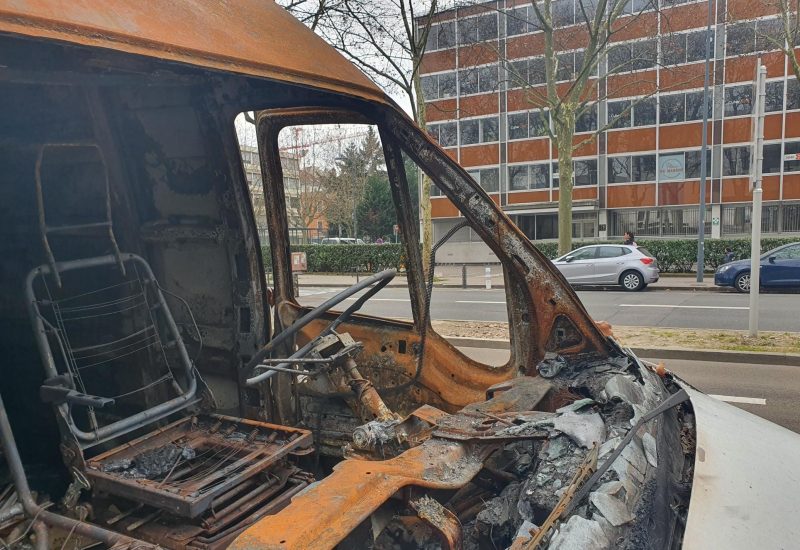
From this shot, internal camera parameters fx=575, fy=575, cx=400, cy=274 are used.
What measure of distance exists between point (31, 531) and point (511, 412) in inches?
73.7

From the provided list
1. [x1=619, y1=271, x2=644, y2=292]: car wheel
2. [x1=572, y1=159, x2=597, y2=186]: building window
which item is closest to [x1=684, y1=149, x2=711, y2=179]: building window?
[x1=572, y1=159, x2=597, y2=186]: building window

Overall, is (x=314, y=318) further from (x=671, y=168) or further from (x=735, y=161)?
(x=735, y=161)

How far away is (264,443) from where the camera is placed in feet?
8.68

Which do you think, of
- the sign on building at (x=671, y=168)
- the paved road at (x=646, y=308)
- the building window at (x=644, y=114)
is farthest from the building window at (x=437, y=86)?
the paved road at (x=646, y=308)

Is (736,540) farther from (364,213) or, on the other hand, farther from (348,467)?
(364,213)

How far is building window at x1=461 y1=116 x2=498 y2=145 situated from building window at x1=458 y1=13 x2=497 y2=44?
21.6 ft

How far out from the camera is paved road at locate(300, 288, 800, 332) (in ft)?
37.6

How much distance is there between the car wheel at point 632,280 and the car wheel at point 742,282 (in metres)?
2.51

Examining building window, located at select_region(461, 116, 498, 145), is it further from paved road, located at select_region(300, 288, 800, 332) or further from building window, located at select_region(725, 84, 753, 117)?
paved road, located at select_region(300, 288, 800, 332)

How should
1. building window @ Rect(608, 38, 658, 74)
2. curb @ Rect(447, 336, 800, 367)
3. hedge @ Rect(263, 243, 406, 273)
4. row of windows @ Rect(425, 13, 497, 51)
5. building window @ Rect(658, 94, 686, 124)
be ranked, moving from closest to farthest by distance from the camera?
1. curb @ Rect(447, 336, 800, 367)
2. building window @ Rect(608, 38, 658, 74)
3. row of windows @ Rect(425, 13, 497, 51)
4. hedge @ Rect(263, 243, 406, 273)
5. building window @ Rect(658, 94, 686, 124)

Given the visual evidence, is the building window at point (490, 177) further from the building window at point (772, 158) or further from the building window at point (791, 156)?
the building window at point (791, 156)

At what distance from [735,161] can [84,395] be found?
35663mm

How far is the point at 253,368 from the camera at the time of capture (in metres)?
2.96

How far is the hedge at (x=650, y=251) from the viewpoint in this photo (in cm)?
2152
